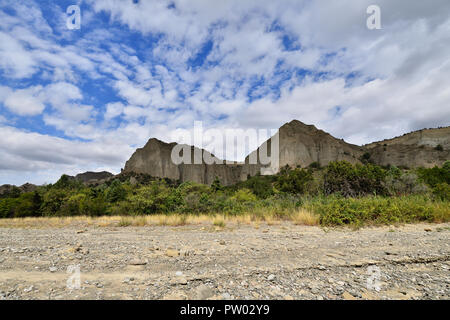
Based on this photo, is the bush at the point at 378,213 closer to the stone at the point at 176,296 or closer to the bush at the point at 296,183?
the stone at the point at 176,296

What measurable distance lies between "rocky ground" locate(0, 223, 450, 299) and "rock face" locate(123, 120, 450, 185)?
212ft

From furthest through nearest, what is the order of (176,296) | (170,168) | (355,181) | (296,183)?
(170,168)
(296,183)
(355,181)
(176,296)

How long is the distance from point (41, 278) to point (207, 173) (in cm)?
8225

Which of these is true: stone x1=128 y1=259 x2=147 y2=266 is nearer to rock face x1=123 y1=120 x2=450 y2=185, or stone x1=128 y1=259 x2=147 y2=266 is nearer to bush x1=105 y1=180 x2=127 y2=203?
bush x1=105 y1=180 x2=127 y2=203

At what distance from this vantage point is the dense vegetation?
26.5 ft

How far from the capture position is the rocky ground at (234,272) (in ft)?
7.57

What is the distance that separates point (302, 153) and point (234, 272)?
231ft

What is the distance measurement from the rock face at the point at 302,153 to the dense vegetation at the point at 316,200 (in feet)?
158

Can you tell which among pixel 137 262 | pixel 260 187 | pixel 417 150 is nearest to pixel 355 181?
pixel 260 187

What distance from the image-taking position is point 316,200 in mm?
11391

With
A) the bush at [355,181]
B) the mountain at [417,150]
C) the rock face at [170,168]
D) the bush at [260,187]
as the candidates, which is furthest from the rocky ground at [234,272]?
the rock face at [170,168]

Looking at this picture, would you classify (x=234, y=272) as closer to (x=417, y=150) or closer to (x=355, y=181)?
(x=355, y=181)

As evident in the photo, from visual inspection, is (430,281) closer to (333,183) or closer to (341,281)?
(341,281)
